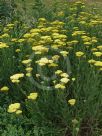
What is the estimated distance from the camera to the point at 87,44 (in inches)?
219

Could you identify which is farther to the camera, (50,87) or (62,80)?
(50,87)

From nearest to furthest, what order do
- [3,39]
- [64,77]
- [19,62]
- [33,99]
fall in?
[33,99]
[64,77]
[19,62]
[3,39]

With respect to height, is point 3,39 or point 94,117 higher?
point 3,39

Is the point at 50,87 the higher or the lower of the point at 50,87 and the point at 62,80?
the lower

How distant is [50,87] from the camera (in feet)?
15.1

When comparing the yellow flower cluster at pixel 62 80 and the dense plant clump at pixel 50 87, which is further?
the dense plant clump at pixel 50 87

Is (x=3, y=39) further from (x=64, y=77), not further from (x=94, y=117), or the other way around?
(x=94, y=117)

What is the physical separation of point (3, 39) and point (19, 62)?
2.13ft

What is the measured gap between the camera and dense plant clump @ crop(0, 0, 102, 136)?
14.5 ft

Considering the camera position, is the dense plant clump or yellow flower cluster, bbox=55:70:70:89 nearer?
yellow flower cluster, bbox=55:70:70:89

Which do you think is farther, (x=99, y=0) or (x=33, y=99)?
(x=99, y=0)

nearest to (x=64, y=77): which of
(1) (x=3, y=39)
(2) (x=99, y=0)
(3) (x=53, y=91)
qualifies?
(3) (x=53, y=91)

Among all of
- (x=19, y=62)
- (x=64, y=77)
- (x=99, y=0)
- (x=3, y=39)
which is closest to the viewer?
(x=64, y=77)

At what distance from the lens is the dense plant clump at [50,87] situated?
4.41 metres
